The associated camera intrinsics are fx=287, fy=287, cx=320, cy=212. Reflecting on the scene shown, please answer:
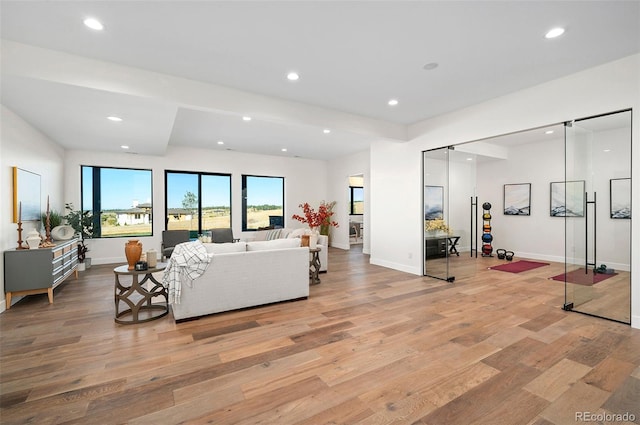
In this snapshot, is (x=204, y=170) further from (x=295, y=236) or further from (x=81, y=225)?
(x=295, y=236)

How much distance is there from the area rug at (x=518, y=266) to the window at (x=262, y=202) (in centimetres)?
597

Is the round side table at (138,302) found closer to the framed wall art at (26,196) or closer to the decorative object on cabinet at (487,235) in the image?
the framed wall art at (26,196)

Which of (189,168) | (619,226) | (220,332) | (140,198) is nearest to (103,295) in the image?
(220,332)

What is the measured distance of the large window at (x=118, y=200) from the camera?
22.4ft

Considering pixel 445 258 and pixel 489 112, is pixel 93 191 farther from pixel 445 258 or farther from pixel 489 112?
pixel 489 112

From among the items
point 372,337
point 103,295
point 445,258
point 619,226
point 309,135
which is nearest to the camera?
point 372,337

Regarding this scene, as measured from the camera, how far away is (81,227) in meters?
5.98

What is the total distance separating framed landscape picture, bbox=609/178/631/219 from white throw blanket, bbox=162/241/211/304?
4841 millimetres

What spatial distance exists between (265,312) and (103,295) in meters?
2.66

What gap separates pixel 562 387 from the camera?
2.09 metres

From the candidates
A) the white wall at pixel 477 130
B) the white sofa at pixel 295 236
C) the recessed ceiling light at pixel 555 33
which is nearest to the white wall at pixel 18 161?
the white sofa at pixel 295 236

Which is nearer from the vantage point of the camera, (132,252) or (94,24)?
(94,24)

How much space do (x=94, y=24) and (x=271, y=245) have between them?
2.87m

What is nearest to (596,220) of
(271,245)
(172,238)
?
(271,245)
